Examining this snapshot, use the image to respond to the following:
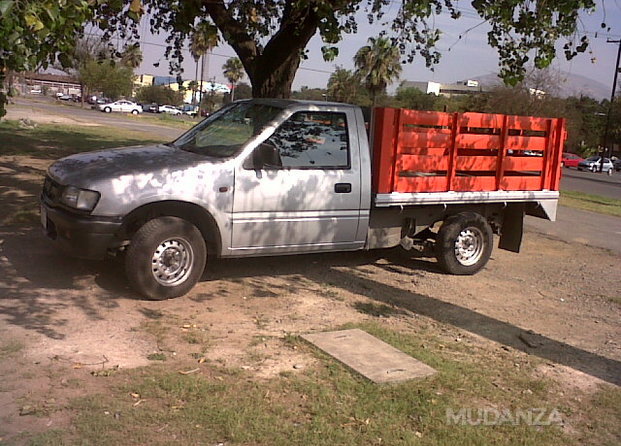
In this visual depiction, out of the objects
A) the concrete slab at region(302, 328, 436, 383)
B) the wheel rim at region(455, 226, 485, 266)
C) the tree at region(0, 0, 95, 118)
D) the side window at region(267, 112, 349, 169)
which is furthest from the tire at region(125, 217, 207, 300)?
the wheel rim at region(455, 226, 485, 266)

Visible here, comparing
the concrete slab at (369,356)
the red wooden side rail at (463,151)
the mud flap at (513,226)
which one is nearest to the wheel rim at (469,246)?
the red wooden side rail at (463,151)

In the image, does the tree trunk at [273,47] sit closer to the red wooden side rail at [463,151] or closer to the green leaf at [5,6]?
the red wooden side rail at [463,151]

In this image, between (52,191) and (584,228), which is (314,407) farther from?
(584,228)

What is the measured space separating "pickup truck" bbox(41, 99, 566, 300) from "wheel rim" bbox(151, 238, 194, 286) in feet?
0.04

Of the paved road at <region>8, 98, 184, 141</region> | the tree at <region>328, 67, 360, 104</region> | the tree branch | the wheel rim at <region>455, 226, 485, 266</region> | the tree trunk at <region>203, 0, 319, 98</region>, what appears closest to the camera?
the wheel rim at <region>455, 226, 485, 266</region>

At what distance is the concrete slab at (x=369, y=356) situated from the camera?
15.8 ft

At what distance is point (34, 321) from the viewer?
5312 mm

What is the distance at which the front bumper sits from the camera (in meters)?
5.75

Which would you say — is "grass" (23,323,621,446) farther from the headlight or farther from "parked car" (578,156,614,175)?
"parked car" (578,156,614,175)

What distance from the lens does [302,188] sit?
666 cm

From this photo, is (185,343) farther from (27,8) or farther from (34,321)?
(27,8)

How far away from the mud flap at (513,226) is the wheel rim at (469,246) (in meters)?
0.68

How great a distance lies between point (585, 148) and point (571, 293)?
65567 mm

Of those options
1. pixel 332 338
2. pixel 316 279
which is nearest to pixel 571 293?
pixel 316 279
